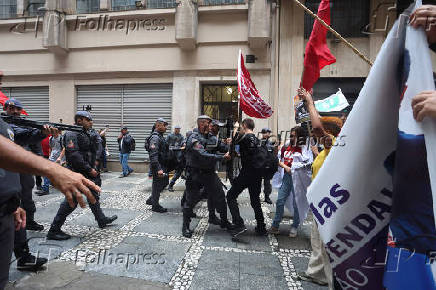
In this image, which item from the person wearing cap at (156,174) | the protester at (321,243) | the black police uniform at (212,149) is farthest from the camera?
the person wearing cap at (156,174)

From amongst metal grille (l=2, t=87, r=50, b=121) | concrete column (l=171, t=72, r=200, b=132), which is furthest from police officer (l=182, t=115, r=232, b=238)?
metal grille (l=2, t=87, r=50, b=121)

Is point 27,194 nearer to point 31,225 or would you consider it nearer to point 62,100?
point 31,225

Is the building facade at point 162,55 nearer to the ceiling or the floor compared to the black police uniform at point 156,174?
nearer to the ceiling

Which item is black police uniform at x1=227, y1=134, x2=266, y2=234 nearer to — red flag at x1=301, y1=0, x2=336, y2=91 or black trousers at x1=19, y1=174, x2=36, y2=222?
red flag at x1=301, y1=0, x2=336, y2=91

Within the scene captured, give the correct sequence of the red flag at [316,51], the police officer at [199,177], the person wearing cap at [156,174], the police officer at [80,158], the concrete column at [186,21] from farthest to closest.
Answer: the concrete column at [186,21], the person wearing cap at [156,174], the police officer at [199,177], the police officer at [80,158], the red flag at [316,51]

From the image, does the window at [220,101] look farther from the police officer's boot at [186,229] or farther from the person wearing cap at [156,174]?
the police officer's boot at [186,229]

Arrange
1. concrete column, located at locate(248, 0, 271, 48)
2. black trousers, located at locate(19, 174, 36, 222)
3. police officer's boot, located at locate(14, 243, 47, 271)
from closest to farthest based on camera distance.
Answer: police officer's boot, located at locate(14, 243, 47, 271) → black trousers, located at locate(19, 174, 36, 222) → concrete column, located at locate(248, 0, 271, 48)

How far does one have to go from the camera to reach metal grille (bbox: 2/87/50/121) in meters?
12.3

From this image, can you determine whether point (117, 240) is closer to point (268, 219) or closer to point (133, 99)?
point (268, 219)

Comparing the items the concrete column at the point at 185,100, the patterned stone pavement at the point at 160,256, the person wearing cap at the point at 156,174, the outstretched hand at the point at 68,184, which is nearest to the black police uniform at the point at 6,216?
the outstretched hand at the point at 68,184

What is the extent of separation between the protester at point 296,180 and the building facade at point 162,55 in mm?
5872

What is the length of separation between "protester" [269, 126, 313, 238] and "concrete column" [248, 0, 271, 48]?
6.61 metres

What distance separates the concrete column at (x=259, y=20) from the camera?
9875mm

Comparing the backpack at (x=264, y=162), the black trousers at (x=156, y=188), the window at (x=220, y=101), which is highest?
the window at (x=220, y=101)
